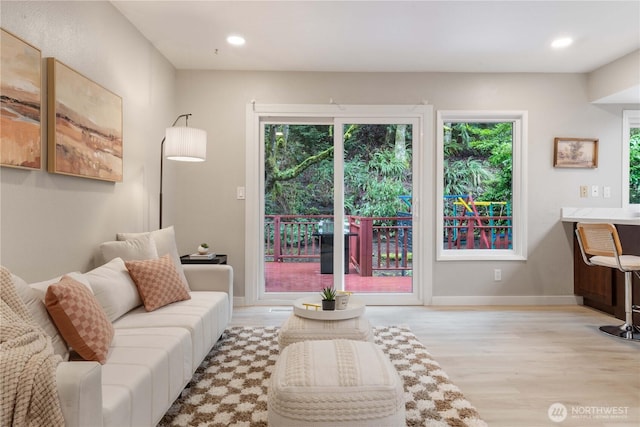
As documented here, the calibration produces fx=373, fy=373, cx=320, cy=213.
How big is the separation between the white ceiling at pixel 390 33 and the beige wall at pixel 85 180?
0.98 feet

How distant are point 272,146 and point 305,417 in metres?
3.16

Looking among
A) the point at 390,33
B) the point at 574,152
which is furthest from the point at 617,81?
the point at 390,33

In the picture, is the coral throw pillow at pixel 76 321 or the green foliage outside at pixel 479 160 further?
the green foliage outside at pixel 479 160

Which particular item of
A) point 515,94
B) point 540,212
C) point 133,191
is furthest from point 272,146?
point 540,212

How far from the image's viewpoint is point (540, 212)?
162 inches

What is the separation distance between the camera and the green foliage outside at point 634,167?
13.9 ft

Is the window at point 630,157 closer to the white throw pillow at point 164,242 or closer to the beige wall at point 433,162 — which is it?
the beige wall at point 433,162

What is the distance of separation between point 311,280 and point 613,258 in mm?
2805

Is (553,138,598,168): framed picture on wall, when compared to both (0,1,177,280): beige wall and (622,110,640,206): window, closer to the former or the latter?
(622,110,640,206): window

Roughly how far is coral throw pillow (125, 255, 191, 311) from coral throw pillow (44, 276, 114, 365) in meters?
0.70

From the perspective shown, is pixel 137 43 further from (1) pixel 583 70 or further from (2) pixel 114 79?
(1) pixel 583 70

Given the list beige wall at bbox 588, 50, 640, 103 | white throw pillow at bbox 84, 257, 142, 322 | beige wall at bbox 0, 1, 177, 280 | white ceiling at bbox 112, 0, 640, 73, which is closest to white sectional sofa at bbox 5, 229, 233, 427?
white throw pillow at bbox 84, 257, 142, 322

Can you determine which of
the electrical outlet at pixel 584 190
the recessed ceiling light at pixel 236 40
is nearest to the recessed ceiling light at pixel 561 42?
the electrical outlet at pixel 584 190

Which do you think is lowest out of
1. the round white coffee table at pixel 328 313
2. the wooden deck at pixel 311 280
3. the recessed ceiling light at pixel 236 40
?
the wooden deck at pixel 311 280
